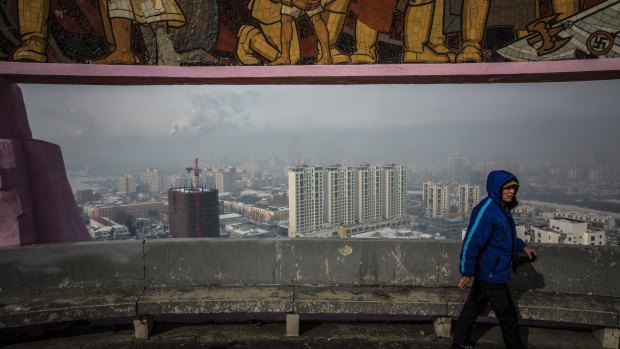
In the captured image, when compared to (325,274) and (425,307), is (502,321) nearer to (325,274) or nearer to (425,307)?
(425,307)

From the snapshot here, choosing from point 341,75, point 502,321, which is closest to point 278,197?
point 341,75

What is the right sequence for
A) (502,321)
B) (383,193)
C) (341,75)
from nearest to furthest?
(502,321) → (341,75) → (383,193)

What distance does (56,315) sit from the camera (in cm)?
346

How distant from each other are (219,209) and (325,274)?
9.11 m

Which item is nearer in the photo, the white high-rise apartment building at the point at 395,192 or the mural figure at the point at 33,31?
the mural figure at the point at 33,31

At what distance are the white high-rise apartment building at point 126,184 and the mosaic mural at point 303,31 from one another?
22.3 feet

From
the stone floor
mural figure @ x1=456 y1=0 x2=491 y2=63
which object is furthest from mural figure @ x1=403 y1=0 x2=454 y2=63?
the stone floor

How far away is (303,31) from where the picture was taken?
16.0 feet

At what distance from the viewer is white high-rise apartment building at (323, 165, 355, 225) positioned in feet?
38.0

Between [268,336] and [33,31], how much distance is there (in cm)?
483

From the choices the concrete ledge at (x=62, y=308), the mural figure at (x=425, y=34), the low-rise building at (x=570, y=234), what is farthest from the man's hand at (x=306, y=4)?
the low-rise building at (x=570, y=234)

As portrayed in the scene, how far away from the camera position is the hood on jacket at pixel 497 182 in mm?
2947

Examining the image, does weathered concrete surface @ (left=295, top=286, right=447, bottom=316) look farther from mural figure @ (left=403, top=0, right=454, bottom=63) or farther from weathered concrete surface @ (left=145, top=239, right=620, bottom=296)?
mural figure @ (left=403, top=0, right=454, bottom=63)

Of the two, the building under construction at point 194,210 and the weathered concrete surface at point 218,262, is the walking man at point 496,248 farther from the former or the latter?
the building under construction at point 194,210
